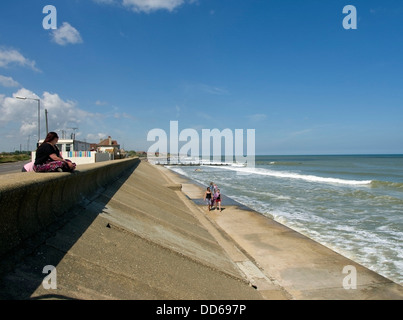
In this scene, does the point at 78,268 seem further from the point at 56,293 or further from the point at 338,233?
the point at 338,233

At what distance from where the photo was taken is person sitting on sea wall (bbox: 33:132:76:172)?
4.87m

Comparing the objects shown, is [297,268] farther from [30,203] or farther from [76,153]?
[76,153]

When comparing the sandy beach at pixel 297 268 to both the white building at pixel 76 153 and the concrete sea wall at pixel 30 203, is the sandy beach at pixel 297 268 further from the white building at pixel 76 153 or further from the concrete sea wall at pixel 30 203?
the white building at pixel 76 153

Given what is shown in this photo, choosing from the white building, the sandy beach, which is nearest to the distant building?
the white building

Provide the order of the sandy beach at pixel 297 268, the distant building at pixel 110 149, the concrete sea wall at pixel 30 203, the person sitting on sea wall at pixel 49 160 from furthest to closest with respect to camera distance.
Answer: the distant building at pixel 110 149 < the sandy beach at pixel 297 268 < the person sitting on sea wall at pixel 49 160 < the concrete sea wall at pixel 30 203

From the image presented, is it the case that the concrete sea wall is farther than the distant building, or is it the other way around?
the distant building

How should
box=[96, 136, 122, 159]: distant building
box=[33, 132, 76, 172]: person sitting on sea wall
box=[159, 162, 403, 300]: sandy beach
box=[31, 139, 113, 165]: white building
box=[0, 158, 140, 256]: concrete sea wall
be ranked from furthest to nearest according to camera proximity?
box=[96, 136, 122, 159]: distant building → box=[31, 139, 113, 165]: white building → box=[159, 162, 403, 300]: sandy beach → box=[33, 132, 76, 172]: person sitting on sea wall → box=[0, 158, 140, 256]: concrete sea wall

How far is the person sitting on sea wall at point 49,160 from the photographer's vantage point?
487cm

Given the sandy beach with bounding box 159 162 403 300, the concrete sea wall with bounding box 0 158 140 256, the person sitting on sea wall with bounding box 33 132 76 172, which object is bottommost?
the sandy beach with bounding box 159 162 403 300

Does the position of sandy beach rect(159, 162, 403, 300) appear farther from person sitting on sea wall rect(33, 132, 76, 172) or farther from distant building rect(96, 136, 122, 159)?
distant building rect(96, 136, 122, 159)

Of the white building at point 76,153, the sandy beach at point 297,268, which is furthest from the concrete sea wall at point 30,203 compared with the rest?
the white building at point 76,153

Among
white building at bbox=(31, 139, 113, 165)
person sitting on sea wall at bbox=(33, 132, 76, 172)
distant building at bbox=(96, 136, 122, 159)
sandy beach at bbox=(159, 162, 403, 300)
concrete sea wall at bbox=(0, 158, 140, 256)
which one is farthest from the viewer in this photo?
distant building at bbox=(96, 136, 122, 159)

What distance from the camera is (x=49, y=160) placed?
5012mm
